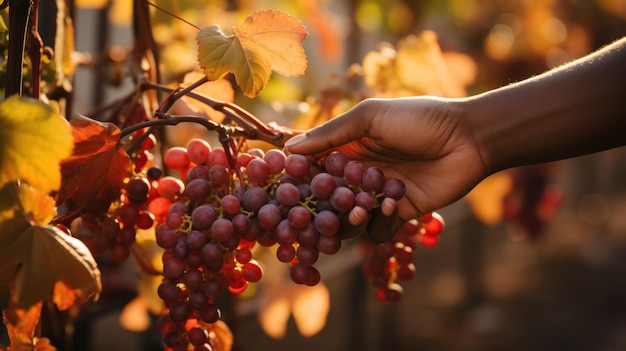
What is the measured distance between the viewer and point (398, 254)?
0.96m

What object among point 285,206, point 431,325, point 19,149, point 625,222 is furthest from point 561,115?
point 625,222

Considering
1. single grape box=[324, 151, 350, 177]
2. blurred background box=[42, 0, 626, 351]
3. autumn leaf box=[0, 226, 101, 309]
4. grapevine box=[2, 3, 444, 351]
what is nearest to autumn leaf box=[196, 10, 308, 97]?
grapevine box=[2, 3, 444, 351]

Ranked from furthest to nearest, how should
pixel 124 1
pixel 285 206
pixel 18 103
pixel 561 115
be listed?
1. pixel 124 1
2. pixel 561 115
3. pixel 285 206
4. pixel 18 103

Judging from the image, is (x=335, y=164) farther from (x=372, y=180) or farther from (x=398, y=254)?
(x=398, y=254)

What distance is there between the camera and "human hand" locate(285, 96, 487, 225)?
80 cm

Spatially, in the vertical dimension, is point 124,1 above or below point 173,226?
above

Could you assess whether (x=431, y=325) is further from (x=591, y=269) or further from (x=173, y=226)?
(x=173, y=226)

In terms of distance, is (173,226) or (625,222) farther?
(625,222)

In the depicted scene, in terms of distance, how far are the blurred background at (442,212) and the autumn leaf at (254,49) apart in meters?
0.33

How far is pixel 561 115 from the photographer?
2.93 feet

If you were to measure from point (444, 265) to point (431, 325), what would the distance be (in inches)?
32.9

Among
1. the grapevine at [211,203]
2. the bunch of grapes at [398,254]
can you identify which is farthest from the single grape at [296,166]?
the bunch of grapes at [398,254]

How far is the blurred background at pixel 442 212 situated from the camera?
1321 mm

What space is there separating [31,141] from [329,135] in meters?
0.33
